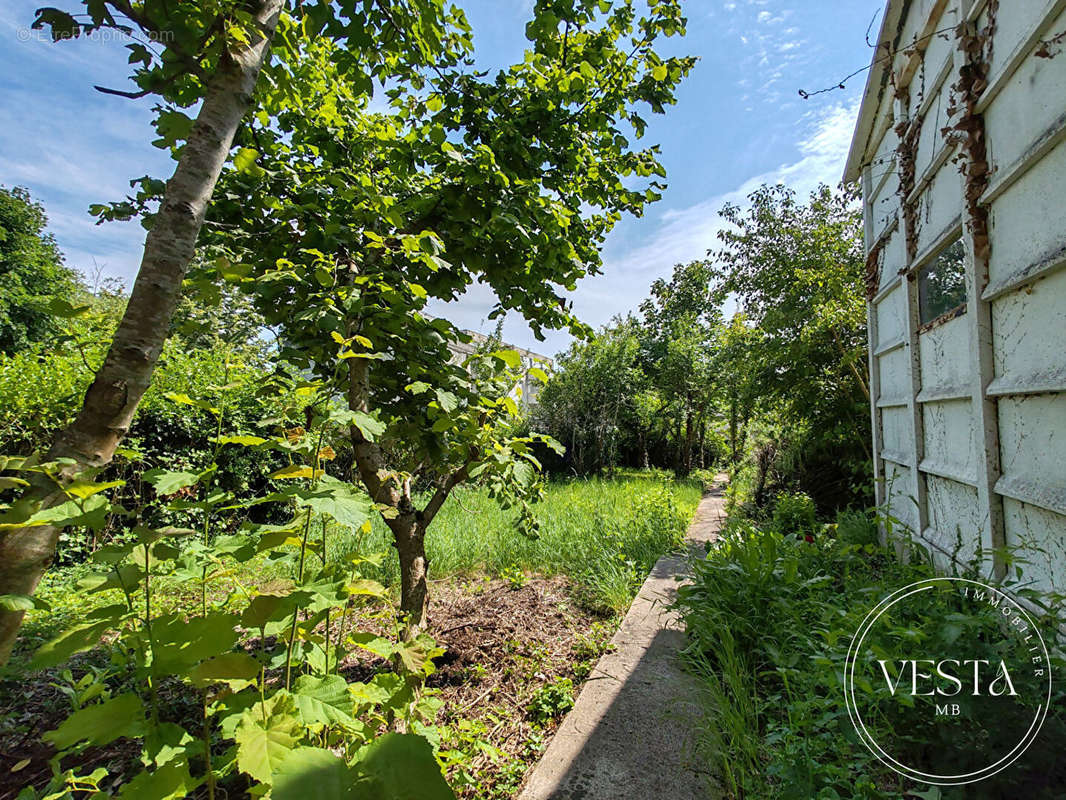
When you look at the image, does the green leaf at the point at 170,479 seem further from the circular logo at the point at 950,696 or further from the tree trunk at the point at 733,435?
the tree trunk at the point at 733,435

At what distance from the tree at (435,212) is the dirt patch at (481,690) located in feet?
1.54

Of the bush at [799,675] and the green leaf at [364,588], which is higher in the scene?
the green leaf at [364,588]

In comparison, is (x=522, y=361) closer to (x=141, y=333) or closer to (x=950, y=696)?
(x=141, y=333)

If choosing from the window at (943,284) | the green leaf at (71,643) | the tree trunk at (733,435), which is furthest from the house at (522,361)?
the tree trunk at (733,435)

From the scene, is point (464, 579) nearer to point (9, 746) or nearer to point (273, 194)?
point (9, 746)

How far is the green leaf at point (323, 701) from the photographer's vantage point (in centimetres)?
86

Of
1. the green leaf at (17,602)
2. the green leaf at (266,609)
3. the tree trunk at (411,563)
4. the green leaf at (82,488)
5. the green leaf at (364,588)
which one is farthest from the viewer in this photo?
the tree trunk at (411,563)

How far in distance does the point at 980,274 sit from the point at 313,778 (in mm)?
3178

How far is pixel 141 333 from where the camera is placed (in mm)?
789

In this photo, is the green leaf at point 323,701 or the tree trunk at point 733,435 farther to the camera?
the tree trunk at point 733,435

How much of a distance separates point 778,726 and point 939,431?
7.43ft

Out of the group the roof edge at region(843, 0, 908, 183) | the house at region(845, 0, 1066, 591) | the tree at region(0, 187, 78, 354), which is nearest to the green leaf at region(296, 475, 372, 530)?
the house at region(845, 0, 1066, 591)

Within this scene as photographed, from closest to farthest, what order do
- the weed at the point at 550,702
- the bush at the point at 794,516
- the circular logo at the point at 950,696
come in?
the circular logo at the point at 950,696 < the weed at the point at 550,702 < the bush at the point at 794,516

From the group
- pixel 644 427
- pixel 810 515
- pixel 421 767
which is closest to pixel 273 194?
pixel 421 767
